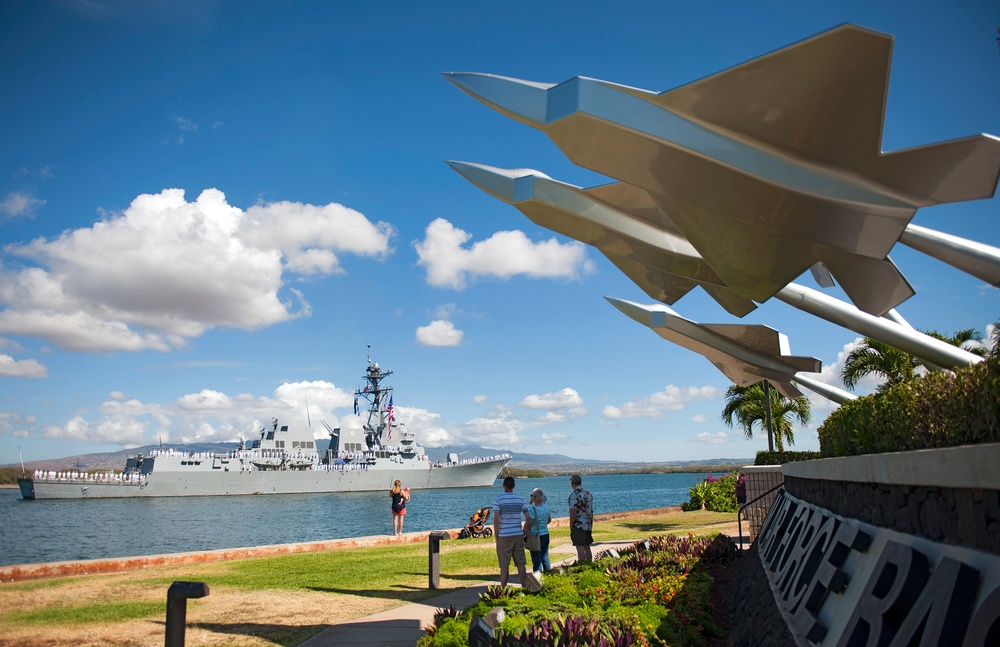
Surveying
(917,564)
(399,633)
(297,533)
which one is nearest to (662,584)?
(399,633)

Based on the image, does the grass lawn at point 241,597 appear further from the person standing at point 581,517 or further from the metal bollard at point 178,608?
the metal bollard at point 178,608

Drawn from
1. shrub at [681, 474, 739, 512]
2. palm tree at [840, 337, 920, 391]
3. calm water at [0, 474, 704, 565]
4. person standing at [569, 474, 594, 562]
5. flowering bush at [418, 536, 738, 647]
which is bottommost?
calm water at [0, 474, 704, 565]

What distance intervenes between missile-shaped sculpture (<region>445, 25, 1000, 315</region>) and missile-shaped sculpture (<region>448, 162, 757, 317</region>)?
2469mm

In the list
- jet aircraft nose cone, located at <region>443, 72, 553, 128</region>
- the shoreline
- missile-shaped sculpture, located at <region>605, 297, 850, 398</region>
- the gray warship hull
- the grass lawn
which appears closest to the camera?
jet aircraft nose cone, located at <region>443, 72, 553, 128</region>

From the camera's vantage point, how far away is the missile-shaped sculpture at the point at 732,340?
1423 centimetres

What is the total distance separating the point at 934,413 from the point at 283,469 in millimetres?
74543

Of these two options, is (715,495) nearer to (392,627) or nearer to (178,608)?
(392,627)

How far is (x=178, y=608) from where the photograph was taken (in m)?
5.31

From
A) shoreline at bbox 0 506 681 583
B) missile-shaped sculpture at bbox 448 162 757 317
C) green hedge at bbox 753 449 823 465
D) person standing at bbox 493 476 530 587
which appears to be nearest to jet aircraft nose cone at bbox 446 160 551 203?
missile-shaped sculpture at bbox 448 162 757 317

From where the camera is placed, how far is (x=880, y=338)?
455 inches

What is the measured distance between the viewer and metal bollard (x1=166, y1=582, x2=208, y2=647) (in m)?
5.24

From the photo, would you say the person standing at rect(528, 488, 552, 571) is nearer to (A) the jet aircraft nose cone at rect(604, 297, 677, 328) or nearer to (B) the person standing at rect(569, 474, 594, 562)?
(B) the person standing at rect(569, 474, 594, 562)

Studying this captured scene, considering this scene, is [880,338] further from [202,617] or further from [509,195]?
[202,617]

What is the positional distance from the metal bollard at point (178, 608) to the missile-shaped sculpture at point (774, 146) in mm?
5311
